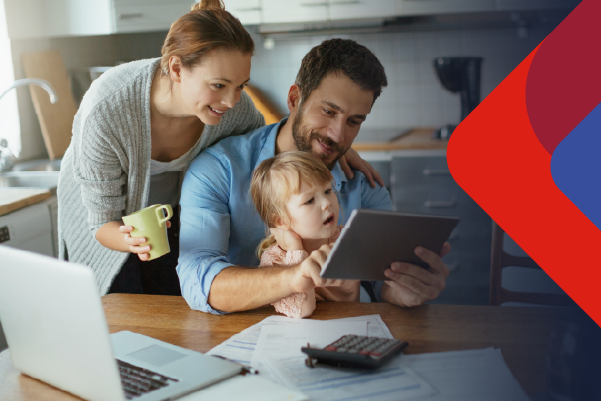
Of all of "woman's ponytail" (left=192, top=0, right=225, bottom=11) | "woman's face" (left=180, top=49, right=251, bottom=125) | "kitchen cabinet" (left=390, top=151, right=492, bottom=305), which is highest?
"woman's ponytail" (left=192, top=0, right=225, bottom=11)

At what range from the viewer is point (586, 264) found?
2016 mm

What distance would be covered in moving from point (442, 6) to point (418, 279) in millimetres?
2156

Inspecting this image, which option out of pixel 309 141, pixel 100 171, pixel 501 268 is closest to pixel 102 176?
pixel 100 171

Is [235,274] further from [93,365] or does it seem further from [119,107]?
[119,107]

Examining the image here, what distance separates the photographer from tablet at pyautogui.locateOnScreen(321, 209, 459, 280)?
31.4 inches

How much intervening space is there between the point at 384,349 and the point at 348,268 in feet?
0.45

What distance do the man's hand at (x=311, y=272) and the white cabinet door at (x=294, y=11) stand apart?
7.17 feet

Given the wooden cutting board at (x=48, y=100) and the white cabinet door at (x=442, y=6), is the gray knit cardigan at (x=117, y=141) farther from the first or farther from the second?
the white cabinet door at (x=442, y=6)

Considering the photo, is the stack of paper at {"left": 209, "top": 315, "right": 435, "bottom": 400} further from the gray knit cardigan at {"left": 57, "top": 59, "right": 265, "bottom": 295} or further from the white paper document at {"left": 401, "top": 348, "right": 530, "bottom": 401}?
the gray knit cardigan at {"left": 57, "top": 59, "right": 265, "bottom": 295}

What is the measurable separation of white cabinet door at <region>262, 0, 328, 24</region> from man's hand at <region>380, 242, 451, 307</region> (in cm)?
215

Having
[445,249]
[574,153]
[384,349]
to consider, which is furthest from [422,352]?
[574,153]

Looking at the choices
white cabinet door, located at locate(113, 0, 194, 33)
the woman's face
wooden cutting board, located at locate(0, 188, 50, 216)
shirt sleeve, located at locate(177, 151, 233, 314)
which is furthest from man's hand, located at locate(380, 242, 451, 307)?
white cabinet door, located at locate(113, 0, 194, 33)

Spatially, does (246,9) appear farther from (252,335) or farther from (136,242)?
(252,335)

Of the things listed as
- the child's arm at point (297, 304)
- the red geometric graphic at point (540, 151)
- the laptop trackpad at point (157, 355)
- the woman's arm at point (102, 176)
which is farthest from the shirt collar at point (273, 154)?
the red geometric graphic at point (540, 151)
